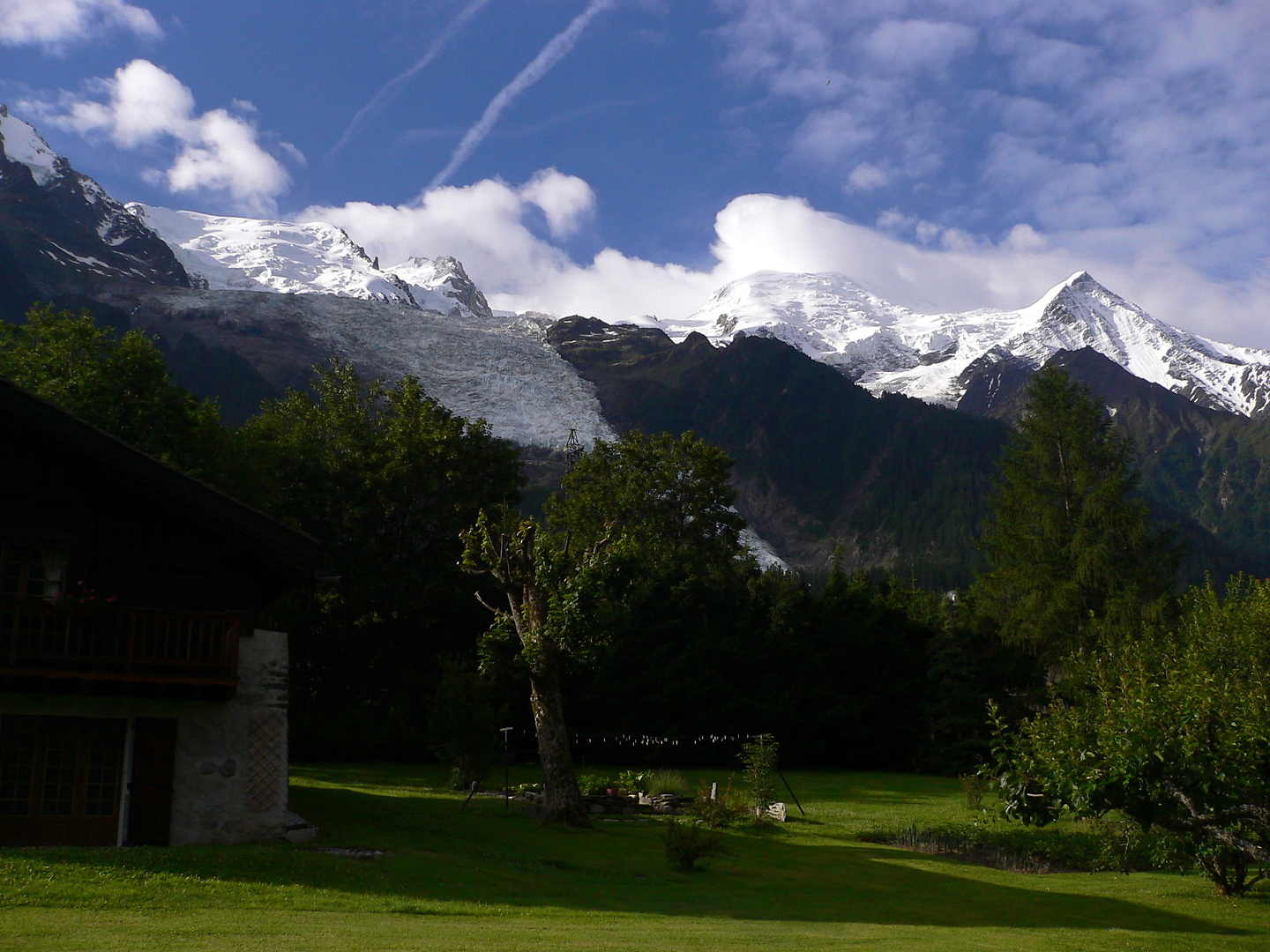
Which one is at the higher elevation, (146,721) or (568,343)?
(568,343)

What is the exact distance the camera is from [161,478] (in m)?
15.9

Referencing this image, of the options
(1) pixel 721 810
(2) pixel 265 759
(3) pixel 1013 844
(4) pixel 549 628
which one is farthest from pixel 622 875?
(3) pixel 1013 844

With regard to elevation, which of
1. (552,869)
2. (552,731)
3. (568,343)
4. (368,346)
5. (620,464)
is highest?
(568,343)

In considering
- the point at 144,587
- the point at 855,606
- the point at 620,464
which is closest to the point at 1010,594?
the point at 855,606

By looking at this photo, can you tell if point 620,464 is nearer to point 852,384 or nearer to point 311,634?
point 311,634

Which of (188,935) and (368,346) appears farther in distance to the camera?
(368,346)

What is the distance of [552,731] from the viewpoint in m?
20.0

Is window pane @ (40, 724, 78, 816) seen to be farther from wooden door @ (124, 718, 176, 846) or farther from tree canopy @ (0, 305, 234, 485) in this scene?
tree canopy @ (0, 305, 234, 485)

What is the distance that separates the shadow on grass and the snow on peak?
183 m

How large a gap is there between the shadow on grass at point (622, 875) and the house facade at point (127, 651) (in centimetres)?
201

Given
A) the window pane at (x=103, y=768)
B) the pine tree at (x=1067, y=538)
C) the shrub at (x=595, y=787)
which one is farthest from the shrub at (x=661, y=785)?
the pine tree at (x=1067, y=538)

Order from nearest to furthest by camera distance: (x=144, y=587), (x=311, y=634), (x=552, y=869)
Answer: (x=552, y=869)
(x=144, y=587)
(x=311, y=634)

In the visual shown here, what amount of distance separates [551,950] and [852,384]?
163 m

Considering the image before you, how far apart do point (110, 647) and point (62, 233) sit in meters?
164
